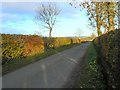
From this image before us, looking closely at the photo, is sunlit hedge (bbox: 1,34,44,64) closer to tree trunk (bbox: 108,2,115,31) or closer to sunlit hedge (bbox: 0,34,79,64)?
sunlit hedge (bbox: 0,34,79,64)

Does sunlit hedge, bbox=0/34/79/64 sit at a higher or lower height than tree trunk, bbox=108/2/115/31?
lower

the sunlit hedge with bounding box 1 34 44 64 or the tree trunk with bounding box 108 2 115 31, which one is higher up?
the tree trunk with bounding box 108 2 115 31

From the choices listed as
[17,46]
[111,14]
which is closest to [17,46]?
[17,46]

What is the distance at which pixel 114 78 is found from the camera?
9.06 m

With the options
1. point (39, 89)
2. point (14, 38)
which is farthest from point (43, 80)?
point (14, 38)

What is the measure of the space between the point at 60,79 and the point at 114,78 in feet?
15.3

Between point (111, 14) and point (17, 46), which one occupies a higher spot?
point (111, 14)

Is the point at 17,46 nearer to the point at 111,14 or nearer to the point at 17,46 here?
the point at 17,46

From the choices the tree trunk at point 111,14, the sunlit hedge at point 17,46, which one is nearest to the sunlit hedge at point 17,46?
the sunlit hedge at point 17,46

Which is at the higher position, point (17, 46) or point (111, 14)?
point (111, 14)

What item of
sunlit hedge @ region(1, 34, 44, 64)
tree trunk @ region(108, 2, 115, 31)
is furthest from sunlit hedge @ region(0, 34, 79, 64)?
tree trunk @ region(108, 2, 115, 31)

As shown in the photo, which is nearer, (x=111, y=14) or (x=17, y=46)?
(x=17, y=46)

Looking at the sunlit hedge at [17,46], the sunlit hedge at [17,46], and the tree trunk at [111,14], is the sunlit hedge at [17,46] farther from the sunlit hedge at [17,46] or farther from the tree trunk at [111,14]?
the tree trunk at [111,14]

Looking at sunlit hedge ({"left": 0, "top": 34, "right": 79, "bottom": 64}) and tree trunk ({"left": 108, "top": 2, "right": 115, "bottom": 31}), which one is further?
tree trunk ({"left": 108, "top": 2, "right": 115, "bottom": 31})
